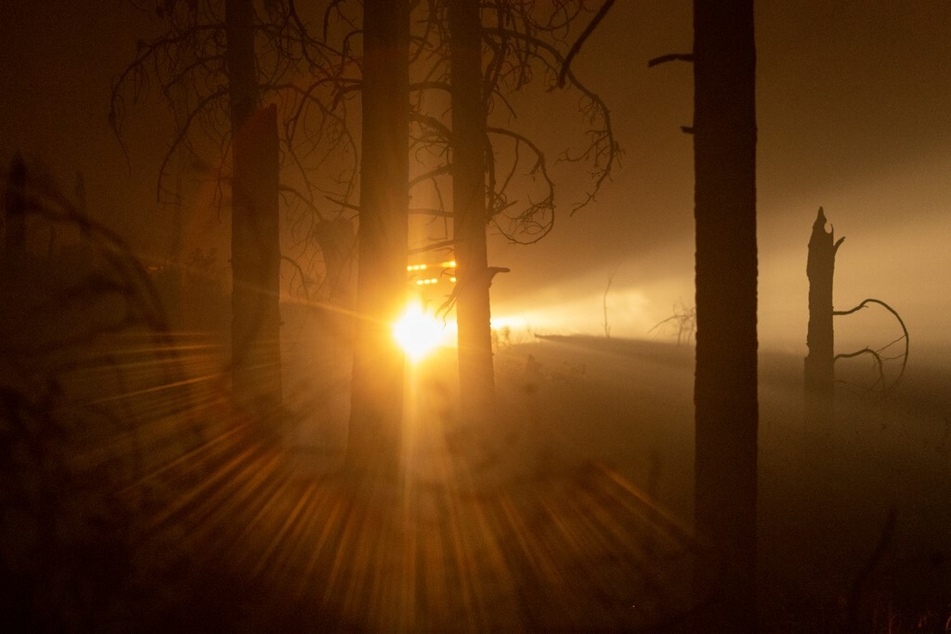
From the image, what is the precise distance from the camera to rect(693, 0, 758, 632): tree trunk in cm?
333

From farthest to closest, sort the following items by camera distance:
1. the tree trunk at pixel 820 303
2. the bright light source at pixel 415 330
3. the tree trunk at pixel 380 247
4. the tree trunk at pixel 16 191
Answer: the tree trunk at pixel 820 303 → the bright light source at pixel 415 330 → the tree trunk at pixel 380 247 → the tree trunk at pixel 16 191

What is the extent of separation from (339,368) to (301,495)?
600 inches

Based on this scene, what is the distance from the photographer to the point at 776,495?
13.2 metres

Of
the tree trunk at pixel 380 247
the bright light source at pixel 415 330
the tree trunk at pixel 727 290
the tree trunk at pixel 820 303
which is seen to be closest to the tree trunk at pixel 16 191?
the tree trunk at pixel 380 247

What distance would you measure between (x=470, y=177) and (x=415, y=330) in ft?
9.01

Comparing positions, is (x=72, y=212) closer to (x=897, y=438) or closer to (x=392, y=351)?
(x=392, y=351)

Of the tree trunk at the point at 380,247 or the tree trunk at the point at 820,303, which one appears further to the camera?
the tree trunk at the point at 820,303

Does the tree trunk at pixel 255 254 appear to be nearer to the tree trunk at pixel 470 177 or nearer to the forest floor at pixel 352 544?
the forest floor at pixel 352 544

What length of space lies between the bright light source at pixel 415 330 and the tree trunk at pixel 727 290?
8.48ft

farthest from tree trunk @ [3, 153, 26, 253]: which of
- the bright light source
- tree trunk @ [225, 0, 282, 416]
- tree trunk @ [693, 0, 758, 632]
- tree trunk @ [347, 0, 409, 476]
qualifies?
tree trunk @ [693, 0, 758, 632]

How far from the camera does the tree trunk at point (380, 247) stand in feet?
15.7

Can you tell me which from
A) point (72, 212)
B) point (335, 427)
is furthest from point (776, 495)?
point (72, 212)

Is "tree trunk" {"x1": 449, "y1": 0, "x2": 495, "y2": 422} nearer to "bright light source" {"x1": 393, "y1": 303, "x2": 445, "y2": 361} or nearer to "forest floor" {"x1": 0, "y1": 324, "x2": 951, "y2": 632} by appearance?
"bright light source" {"x1": 393, "y1": 303, "x2": 445, "y2": 361}

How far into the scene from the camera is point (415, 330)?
6281 mm
